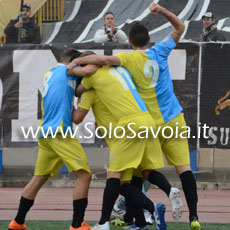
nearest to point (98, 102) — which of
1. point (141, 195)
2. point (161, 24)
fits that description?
point (141, 195)

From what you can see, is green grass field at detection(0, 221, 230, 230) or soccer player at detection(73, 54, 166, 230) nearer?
soccer player at detection(73, 54, 166, 230)

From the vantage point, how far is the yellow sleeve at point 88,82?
23.0ft

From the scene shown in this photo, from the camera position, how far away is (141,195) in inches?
274

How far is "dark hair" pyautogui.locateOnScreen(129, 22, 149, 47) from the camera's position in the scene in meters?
7.11

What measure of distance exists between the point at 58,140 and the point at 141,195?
985mm

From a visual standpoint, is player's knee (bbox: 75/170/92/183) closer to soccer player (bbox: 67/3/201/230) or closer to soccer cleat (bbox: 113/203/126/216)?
soccer player (bbox: 67/3/201/230)

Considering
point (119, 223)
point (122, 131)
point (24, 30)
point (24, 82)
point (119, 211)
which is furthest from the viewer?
point (24, 30)

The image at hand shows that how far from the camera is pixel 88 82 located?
703 centimetres

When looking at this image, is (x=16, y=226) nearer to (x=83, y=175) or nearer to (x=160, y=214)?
(x=83, y=175)

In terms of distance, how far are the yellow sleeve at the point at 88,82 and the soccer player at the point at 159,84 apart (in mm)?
156

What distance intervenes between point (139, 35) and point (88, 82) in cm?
69

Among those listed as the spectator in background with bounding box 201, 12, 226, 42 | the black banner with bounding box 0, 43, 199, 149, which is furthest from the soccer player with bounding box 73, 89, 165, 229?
the spectator in background with bounding box 201, 12, 226, 42

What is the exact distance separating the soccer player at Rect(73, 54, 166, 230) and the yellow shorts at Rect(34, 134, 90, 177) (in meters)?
0.36

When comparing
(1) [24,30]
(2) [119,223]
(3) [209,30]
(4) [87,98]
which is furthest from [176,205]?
(1) [24,30]
